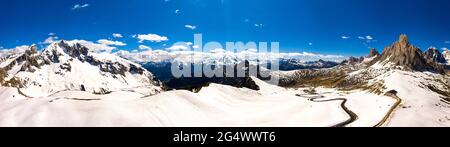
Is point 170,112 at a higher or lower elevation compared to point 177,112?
higher

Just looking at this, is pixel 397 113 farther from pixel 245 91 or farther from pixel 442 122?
pixel 245 91

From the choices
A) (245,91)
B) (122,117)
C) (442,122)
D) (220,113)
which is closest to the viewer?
(122,117)

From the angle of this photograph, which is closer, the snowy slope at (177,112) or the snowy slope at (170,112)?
the snowy slope at (170,112)

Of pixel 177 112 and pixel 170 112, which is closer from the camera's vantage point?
pixel 170 112

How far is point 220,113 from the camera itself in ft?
403

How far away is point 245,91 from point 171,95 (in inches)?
2737

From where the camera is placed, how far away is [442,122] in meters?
99.7

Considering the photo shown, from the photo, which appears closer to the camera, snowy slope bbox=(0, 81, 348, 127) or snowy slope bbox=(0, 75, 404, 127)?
snowy slope bbox=(0, 81, 348, 127)
